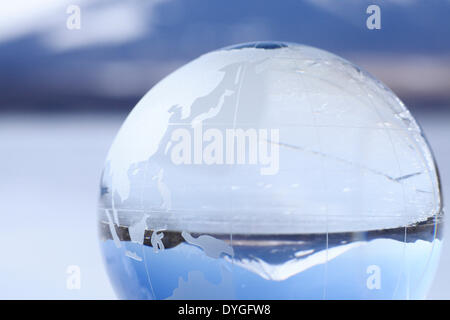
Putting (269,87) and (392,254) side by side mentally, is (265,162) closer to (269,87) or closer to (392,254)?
(269,87)

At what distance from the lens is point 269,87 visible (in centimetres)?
280

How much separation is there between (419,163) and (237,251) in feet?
2.85

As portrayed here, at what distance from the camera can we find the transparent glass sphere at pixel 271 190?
266cm

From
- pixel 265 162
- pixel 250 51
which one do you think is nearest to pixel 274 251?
pixel 265 162

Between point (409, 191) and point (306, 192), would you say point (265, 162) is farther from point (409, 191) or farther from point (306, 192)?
point (409, 191)

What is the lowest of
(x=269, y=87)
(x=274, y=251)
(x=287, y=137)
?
(x=274, y=251)

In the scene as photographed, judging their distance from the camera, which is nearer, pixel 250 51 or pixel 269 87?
pixel 269 87

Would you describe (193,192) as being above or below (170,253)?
above

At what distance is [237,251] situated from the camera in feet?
Result: 8.74

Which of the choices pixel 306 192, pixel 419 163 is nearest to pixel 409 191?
pixel 419 163

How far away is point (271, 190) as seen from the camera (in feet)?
8.67

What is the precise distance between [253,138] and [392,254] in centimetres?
72

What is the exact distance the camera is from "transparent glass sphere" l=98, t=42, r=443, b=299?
2.66m
